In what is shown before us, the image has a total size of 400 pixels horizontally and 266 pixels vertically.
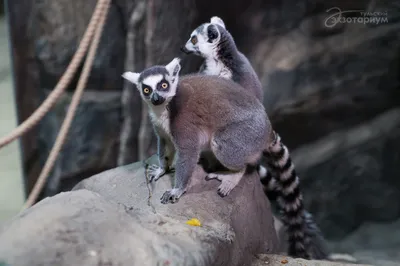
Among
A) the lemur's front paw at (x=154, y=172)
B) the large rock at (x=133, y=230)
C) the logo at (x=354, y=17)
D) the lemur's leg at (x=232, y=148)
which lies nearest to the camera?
the large rock at (x=133, y=230)

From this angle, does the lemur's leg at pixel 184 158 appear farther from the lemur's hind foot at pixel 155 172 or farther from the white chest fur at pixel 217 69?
the white chest fur at pixel 217 69

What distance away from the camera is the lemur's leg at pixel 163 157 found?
2.51m

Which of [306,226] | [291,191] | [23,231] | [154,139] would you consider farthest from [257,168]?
[23,231]

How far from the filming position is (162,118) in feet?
7.64

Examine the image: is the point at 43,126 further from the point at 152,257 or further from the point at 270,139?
the point at 152,257

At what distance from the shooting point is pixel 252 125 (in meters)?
2.42

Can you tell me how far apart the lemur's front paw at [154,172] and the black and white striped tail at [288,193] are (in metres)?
0.77

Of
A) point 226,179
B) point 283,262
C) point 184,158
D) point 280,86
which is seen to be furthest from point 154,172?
point 280,86

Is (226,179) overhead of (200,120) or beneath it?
beneath

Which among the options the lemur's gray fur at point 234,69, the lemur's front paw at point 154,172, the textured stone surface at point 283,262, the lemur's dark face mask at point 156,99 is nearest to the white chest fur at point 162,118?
the lemur's dark face mask at point 156,99

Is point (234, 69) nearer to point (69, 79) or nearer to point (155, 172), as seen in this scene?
point (155, 172)

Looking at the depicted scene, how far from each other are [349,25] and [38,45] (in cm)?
303

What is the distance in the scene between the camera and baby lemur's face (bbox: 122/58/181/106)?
2.19 meters

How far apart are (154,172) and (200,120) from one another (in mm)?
447
